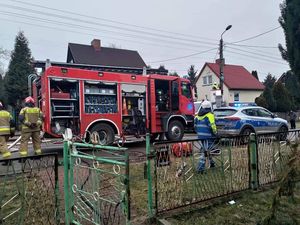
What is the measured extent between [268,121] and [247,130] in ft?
5.05

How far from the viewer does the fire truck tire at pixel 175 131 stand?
12.8m

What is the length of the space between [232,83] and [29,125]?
124ft

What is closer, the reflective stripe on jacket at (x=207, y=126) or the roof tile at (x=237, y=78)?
the reflective stripe on jacket at (x=207, y=126)

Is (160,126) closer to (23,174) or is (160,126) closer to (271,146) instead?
(271,146)

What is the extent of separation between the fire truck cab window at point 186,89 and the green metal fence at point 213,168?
7448 millimetres

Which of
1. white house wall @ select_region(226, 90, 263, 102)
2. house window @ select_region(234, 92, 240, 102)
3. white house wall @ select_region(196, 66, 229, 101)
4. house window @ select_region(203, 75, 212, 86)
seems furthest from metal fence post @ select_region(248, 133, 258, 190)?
house window @ select_region(203, 75, 212, 86)

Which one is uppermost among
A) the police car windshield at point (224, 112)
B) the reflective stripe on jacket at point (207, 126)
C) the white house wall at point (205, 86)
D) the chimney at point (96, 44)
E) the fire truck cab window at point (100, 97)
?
the chimney at point (96, 44)

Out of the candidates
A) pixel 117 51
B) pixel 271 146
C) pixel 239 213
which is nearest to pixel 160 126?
pixel 271 146

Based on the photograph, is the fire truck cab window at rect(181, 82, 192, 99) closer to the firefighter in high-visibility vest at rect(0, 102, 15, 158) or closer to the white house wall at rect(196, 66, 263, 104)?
the firefighter in high-visibility vest at rect(0, 102, 15, 158)

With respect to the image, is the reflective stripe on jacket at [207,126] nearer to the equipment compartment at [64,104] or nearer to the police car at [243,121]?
the equipment compartment at [64,104]

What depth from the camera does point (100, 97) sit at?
37.1ft

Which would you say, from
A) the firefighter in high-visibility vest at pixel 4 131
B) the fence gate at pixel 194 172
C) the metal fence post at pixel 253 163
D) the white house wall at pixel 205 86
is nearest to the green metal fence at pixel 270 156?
the metal fence post at pixel 253 163

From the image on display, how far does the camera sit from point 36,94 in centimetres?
1166

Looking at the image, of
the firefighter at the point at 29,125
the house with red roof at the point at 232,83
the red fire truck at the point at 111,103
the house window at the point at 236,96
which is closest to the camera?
the firefighter at the point at 29,125
